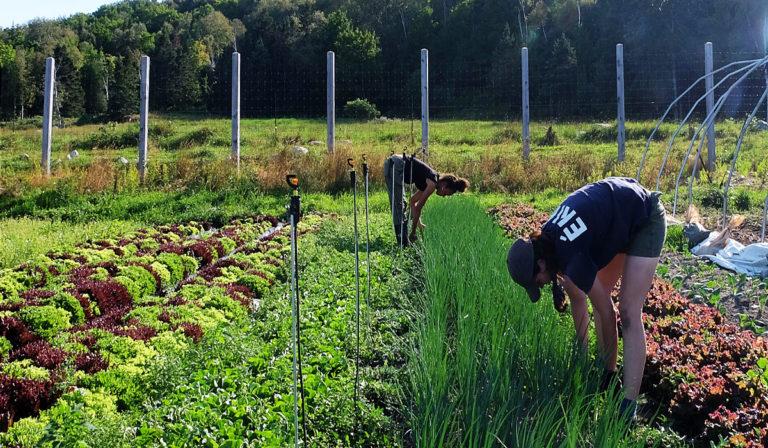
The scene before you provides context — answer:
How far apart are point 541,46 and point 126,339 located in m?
35.3

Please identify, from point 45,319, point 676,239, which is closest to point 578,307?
point 45,319

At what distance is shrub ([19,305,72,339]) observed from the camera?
182 inches

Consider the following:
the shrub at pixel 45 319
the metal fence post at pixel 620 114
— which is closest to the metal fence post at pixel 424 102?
the metal fence post at pixel 620 114

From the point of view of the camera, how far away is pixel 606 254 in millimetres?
3309

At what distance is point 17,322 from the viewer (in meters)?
4.58

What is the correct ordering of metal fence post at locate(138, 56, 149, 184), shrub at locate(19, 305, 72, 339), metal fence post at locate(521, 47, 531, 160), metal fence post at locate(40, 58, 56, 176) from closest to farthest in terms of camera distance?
shrub at locate(19, 305, 72, 339) < metal fence post at locate(40, 58, 56, 176) < metal fence post at locate(138, 56, 149, 184) < metal fence post at locate(521, 47, 531, 160)

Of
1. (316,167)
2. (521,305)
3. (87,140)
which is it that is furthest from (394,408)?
(87,140)

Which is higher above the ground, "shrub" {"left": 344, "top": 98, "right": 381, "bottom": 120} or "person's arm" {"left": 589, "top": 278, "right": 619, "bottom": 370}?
"shrub" {"left": 344, "top": 98, "right": 381, "bottom": 120}

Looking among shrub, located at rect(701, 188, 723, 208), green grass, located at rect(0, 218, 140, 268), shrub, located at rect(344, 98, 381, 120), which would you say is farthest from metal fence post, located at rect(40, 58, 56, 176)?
shrub, located at rect(701, 188, 723, 208)

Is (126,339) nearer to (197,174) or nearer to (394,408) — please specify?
(394,408)

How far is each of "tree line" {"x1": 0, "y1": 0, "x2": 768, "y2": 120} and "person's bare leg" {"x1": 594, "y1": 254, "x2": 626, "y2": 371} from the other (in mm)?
A: 11282

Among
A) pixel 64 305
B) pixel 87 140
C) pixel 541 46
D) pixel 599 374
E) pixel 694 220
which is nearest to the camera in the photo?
pixel 599 374

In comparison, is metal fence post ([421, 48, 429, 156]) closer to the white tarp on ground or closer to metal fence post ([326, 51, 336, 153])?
metal fence post ([326, 51, 336, 153])

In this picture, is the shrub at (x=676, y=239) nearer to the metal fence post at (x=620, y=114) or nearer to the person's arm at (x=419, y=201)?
the person's arm at (x=419, y=201)
